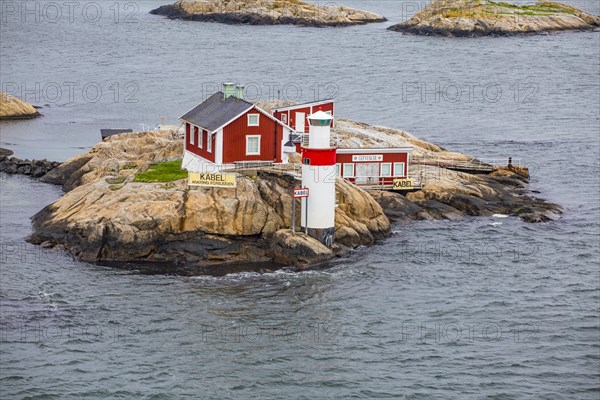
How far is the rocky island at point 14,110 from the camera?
355 ft

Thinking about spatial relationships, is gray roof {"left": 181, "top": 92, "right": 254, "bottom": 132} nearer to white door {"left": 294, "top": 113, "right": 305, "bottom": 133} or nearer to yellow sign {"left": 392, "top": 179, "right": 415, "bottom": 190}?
white door {"left": 294, "top": 113, "right": 305, "bottom": 133}

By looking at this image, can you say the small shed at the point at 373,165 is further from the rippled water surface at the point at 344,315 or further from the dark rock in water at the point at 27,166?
the dark rock in water at the point at 27,166

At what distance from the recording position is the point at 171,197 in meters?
65.0

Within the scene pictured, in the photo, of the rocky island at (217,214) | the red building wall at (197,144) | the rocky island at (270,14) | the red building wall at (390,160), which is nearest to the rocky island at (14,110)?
the rocky island at (217,214)

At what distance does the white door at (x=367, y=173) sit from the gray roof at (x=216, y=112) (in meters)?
9.33

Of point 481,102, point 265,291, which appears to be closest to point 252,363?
point 265,291

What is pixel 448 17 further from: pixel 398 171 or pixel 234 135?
pixel 234 135

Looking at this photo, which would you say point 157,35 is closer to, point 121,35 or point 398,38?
point 121,35

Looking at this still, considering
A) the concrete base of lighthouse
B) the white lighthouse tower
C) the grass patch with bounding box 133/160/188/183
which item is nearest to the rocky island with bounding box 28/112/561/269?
the grass patch with bounding box 133/160/188/183

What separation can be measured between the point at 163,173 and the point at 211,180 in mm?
5324

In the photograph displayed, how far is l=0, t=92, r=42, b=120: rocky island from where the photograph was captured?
108 meters

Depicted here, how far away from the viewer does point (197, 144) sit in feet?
233

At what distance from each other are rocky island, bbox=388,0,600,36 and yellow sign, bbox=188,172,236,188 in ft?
387

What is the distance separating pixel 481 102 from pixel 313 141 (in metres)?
65.7
